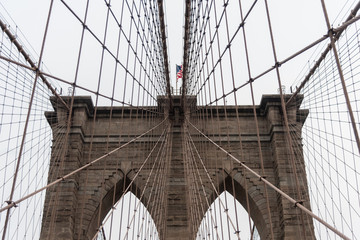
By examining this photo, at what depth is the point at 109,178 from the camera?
13938 millimetres

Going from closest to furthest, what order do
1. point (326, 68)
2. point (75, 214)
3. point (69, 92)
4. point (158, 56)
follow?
point (326, 68)
point (75, 214)
point (69, 92)
point (158, 56)

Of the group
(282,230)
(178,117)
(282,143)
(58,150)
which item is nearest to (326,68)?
(282,143)

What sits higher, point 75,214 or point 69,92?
point 69,92

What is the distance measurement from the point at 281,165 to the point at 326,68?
3401 millimetres

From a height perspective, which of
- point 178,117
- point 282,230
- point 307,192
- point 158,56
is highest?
point 158,56

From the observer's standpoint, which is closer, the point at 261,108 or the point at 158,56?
the point at 261,108

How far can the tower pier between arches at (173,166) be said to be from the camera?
12789 millimetres

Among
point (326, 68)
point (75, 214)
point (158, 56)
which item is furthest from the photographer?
point (158, 56)

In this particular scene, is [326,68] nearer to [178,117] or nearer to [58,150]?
[178,117]

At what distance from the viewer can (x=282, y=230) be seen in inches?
487

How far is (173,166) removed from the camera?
14.1m

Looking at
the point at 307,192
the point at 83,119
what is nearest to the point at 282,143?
the point at 307,192

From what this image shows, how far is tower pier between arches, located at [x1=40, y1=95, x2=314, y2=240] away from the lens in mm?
12789

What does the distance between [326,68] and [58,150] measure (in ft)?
25.4
